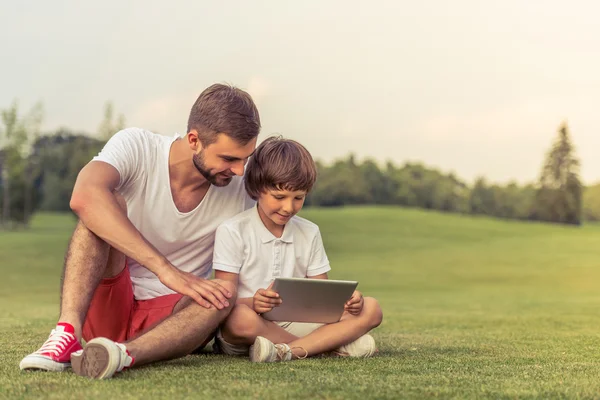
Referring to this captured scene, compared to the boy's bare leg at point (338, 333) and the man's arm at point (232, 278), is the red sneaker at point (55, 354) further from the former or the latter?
the boy's bare leg at point (338, 333)

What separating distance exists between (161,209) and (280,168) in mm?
733

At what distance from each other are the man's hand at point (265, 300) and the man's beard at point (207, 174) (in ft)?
2.22

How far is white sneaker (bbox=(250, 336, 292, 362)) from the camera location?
150 inches

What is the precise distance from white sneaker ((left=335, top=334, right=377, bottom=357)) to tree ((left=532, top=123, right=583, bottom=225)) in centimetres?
6353

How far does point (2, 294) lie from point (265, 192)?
14.4 m

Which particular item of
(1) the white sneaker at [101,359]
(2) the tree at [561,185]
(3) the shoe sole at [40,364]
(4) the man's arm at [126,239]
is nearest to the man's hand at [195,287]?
(4) the man's arm at [126,239]

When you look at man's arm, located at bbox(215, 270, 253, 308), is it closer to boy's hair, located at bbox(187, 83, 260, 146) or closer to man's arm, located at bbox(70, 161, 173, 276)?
man's arm, located at bbox(70, 161, 173, 276)

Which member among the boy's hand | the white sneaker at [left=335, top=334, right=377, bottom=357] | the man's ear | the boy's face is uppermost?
the man's ear

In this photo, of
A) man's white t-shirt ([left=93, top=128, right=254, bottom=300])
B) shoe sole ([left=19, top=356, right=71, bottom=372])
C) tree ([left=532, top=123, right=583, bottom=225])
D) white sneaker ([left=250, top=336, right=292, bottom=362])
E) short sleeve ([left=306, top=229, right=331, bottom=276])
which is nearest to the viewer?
shoe sole ([left=19, top=356, right=71, bottom=372])

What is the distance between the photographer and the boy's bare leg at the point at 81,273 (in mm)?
3650

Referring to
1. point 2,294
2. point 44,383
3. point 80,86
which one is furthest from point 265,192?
point 80,86

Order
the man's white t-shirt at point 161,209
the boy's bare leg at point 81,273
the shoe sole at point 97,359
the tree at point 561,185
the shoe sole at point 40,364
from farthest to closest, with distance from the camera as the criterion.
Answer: the tree at point 561,185 < the man's white t-shirt at point 161,209 < the boy's bare leg at point 81,273 < the shoe sole at point 40,364 < the shoe sole at point 97,359

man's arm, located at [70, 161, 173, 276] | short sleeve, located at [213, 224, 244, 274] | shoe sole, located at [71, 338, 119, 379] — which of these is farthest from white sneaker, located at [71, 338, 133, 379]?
short sleeve, located at [213, 224, 244, 274]

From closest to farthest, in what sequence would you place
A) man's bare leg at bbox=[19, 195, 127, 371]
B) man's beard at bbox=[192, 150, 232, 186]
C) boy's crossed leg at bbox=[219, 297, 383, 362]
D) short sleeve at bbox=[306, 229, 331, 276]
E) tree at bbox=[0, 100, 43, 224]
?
man's bare leg at bbox=[19, 195, 127, 371] → boy's crossed leg at bbox=[219, 297, 383, 362] → man's beard at bbox=[192, 150, 232, 186] → short sleeve at bbox=[306, 229, 331, 276] → tree at bbox=[0, 100, 43, 224]
